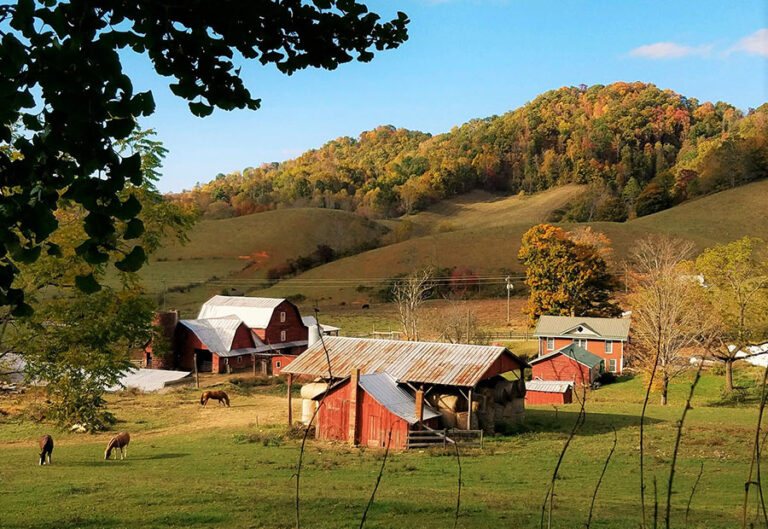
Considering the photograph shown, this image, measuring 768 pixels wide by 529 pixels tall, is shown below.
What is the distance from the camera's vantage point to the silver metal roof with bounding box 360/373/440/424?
2627cm

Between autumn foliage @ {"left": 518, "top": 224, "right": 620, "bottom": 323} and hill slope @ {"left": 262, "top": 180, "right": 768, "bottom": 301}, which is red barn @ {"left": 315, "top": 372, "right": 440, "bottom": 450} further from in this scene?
hill slope @ {"left": 262, "top": 180, "right": 768, "bottom": 301}

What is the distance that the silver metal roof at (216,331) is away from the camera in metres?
51.0

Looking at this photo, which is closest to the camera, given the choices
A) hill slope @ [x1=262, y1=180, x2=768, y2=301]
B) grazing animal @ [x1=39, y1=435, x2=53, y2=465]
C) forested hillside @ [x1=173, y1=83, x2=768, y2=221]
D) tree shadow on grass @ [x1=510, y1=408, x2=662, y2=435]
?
grazing animal @ [x1=39, y1=435, x2=53, y2=465]

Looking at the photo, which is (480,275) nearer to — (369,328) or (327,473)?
(369,328)

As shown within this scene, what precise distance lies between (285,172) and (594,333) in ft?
467

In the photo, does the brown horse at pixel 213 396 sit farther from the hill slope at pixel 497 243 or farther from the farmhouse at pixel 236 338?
the hill slope at pixel 497 243

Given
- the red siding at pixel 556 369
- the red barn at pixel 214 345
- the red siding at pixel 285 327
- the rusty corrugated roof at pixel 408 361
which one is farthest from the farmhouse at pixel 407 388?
the red siding at pixel 285 327

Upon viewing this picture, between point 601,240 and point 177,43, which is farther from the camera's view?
point 601,240

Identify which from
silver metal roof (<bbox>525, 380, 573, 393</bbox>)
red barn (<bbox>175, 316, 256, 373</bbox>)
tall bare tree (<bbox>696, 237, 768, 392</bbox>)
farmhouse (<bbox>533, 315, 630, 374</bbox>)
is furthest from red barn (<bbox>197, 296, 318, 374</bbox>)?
tall bare tree (<bbox>696, 237, 768, 392</bbox>)

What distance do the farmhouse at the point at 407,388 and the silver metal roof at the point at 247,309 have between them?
24.7m

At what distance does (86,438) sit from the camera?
26.9 m

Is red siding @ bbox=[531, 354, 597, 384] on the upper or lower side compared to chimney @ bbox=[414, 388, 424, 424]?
lower

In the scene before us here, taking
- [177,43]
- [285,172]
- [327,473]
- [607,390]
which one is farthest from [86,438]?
[285,172]

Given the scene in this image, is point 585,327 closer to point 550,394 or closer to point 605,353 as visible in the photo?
point 605,353
